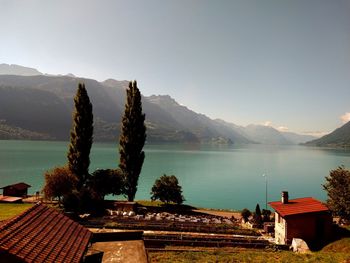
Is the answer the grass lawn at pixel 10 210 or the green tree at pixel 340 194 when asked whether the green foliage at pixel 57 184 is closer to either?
the grass lawn at pixel 10 210

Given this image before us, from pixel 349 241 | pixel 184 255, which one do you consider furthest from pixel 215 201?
pixel 184 255

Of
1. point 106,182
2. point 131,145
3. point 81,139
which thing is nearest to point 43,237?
point 81,139

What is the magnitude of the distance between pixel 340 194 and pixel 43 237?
135ft

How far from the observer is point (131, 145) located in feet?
171

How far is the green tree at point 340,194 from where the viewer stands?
39.4 meters

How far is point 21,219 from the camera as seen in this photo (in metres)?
14.1

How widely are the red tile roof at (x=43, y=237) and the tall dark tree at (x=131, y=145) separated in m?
34.1

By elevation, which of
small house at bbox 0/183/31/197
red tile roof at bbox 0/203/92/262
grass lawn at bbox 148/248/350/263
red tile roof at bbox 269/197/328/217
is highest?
red tile roof at bbox 0/203/92/262

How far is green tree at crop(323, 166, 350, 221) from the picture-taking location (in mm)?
39375

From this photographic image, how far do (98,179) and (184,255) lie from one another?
32.3 meters

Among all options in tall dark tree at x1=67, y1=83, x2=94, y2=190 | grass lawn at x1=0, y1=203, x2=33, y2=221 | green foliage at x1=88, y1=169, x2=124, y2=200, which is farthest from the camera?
green foliage at x1=88, y1=169, x2=124, y2=200

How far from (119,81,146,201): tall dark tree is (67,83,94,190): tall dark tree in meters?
6.22

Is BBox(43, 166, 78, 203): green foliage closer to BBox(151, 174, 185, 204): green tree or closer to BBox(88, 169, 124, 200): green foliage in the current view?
BBox(88, 169, 124, 200): green foliage

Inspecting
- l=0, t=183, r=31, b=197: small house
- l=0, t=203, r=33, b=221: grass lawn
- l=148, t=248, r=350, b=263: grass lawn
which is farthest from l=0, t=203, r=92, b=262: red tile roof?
l=0, t=183, r=31, b=197: small house
